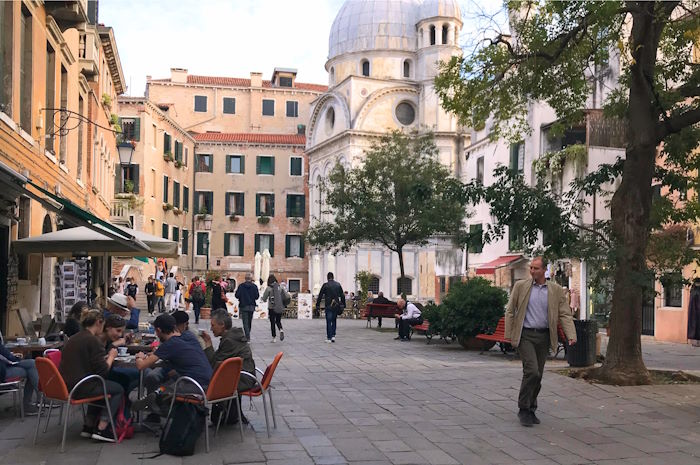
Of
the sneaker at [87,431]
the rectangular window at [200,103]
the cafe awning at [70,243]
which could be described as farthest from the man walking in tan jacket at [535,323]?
the rectangular window at [200,103]

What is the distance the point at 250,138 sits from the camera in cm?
5862

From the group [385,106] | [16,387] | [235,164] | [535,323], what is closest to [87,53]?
[16,387]

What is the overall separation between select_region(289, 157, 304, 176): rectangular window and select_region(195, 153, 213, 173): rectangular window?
18.4 feet

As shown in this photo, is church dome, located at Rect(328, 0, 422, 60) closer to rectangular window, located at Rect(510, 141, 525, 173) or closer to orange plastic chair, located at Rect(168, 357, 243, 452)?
rectangular window, located at Rect(510, 141, 525, 173)

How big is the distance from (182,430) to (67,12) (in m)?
11.0

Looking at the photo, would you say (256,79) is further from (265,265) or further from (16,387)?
(16,387)

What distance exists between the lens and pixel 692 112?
11.5 m

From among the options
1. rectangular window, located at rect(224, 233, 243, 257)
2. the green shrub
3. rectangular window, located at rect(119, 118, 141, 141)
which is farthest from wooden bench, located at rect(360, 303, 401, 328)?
rectangular window, located at rect(224, 233, 243, 257)

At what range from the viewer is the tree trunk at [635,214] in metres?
11.8

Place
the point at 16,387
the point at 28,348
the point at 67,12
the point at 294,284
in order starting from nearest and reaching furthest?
the point at 16,387 < the point at 28,348 < the point at 67,12 < the point at 294,284

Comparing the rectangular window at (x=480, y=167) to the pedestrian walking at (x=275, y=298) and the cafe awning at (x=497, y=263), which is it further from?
the pedestrian walking at (x=275, y=298)

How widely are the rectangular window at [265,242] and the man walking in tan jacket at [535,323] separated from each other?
50699mm

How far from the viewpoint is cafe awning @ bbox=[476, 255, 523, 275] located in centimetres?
3462

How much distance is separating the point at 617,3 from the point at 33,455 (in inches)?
352
